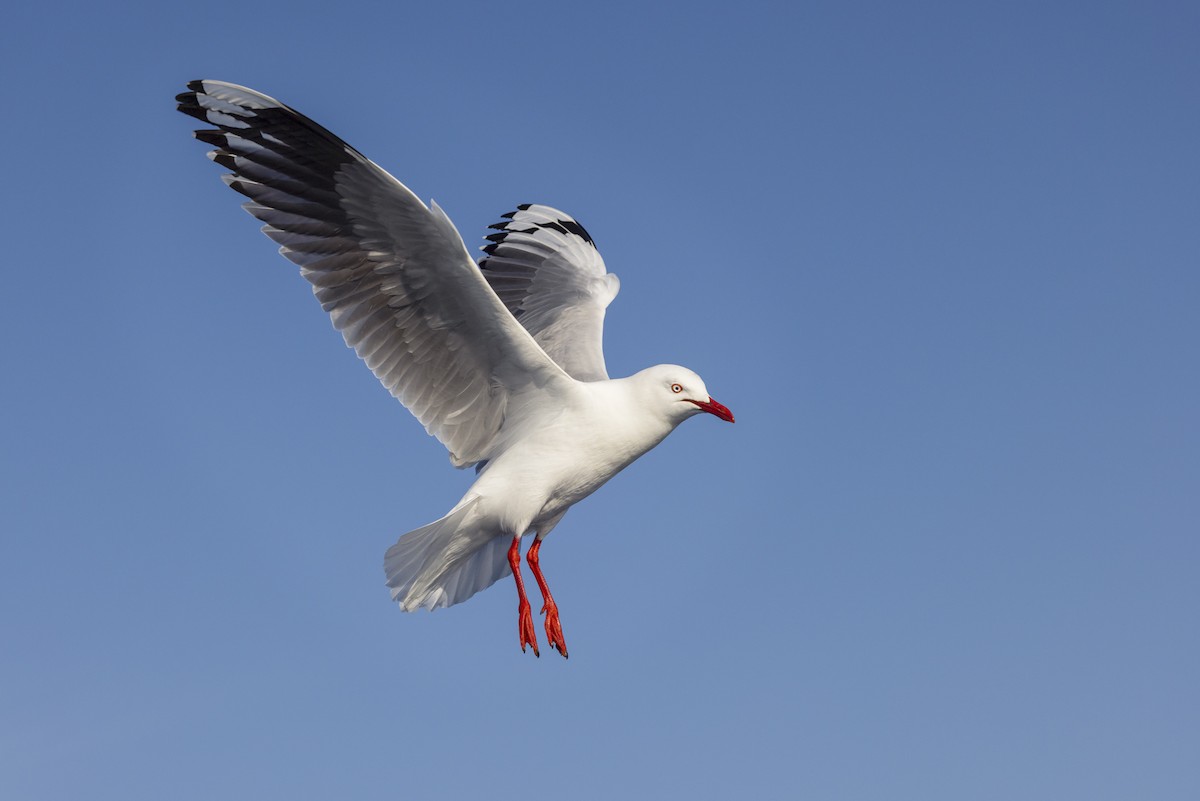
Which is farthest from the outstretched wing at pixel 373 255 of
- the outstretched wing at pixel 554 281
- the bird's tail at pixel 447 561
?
the outstretched wing at pixel 554 281

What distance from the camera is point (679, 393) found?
10.0 meters

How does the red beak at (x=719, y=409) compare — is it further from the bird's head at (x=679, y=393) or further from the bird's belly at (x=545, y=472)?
the bird's belly at (x=545, y=472)

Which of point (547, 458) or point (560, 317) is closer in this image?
point (547, 458)

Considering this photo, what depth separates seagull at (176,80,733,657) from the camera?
9430mm

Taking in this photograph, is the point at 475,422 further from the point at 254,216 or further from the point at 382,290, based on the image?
the point at 254,216

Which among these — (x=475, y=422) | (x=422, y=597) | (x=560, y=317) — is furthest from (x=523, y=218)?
(x=422, y=597)

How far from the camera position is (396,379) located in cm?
1019

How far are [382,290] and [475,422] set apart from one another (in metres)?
1.32

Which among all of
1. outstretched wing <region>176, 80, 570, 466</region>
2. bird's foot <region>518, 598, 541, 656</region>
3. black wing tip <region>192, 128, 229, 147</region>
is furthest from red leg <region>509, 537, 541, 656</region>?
black wing tip <region>192, 128, 229, 147</region>

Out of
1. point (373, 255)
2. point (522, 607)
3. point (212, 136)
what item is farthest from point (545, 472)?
point (212, 136)

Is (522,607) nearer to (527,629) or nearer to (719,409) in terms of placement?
(527,629)

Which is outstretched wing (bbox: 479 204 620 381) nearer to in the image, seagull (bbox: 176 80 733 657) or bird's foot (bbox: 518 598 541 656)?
seagull (bbox: 176 80 733 657)

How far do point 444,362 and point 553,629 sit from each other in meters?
2.20

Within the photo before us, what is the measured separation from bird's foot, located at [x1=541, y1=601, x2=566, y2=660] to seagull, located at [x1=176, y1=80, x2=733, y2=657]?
0.03 ft
